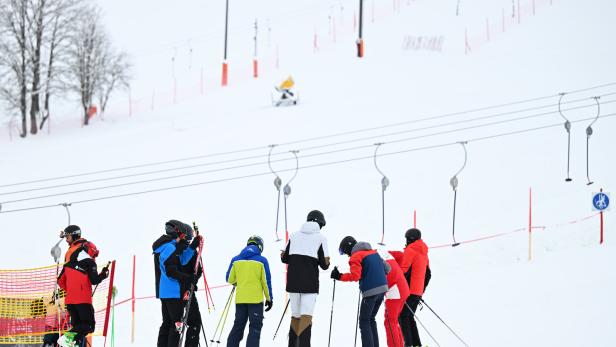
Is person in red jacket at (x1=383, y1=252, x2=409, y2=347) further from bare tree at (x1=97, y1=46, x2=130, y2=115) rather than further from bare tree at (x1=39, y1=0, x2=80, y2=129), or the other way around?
bare tree at (x1=97, y1=46, x2=130, y2=115)

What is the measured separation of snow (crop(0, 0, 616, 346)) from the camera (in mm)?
13719

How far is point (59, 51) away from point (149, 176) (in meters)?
15.6

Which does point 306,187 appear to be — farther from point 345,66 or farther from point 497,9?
point 497,9

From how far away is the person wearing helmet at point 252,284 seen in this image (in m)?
10.1

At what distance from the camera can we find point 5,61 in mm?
35406

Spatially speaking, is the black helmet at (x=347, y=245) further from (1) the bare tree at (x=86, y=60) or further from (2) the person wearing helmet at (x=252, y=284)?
(1) the bare tree at (x=86, y=60)

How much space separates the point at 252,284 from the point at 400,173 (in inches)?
486

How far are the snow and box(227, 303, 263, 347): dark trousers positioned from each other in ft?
6.46

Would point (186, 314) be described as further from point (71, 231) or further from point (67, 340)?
point (71, 231)

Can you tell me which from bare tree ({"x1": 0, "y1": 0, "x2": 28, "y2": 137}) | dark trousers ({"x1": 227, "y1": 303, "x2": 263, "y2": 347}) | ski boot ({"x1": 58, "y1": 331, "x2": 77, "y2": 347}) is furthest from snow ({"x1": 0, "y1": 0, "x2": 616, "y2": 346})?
ski boot ({"x1": 58, "y1": 331, "x2": 77, "y2": 347})

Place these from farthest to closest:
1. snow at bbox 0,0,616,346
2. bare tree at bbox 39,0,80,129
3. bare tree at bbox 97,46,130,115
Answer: bare tree at bbox 97,46,130,115 → bare tree at bbox 39,0,80,129 → snow at bbox 0,0,616,346

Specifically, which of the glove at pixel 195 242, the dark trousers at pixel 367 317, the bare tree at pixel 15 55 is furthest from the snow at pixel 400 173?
the glove at pixel 195 242

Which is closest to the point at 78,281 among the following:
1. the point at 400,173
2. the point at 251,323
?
the point at 251,323

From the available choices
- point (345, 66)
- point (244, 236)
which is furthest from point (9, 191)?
point (345, 66)
